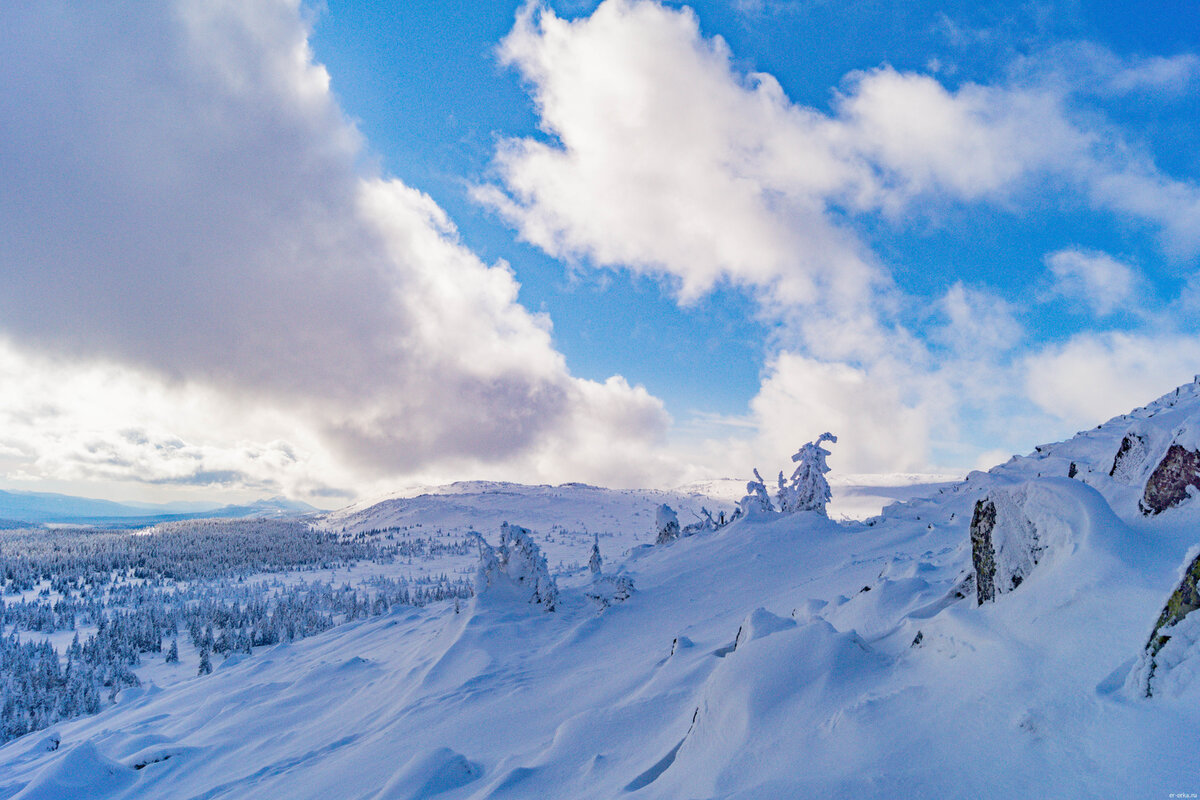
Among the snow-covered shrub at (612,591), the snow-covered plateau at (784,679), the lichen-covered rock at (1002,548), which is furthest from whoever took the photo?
the snow-covered shrub at (612,591)

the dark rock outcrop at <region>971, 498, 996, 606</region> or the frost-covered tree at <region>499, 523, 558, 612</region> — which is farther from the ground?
the dark rock outcrop at <region>971, 498, 996, 606</region>

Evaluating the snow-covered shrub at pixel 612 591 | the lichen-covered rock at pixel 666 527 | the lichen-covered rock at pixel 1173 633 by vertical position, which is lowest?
the snow-covered shrub at pixel 612 591

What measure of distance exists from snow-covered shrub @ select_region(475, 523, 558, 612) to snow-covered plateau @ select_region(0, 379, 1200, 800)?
57 millimetres

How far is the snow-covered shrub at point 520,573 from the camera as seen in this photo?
42.5 ft

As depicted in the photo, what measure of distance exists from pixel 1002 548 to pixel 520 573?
35.7 ft

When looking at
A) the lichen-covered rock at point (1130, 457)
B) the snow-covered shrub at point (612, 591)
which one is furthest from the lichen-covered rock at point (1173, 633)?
the snow-covered shrub at point (612, 591)

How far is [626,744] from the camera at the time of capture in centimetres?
472

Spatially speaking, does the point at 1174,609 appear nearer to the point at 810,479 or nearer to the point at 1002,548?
the point at 1002,548

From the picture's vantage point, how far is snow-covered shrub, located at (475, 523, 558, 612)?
1296cm

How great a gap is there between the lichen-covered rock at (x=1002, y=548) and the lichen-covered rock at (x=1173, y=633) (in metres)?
1.67

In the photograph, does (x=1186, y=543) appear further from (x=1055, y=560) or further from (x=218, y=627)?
(x=218, y=627)

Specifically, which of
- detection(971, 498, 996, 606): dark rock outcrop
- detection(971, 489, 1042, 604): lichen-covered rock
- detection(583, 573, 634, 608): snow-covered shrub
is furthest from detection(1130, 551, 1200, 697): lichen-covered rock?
detection(583, 573, 634, 608): snow-covered shrub

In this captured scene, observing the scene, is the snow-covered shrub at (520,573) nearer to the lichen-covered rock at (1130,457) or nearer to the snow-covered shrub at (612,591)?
the snow-covered shrub at (612,591)

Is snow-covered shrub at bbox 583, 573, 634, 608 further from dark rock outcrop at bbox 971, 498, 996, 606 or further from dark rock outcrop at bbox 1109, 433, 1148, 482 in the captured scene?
dark rock outcrop at bbox 1109, 433, 1148, 482
